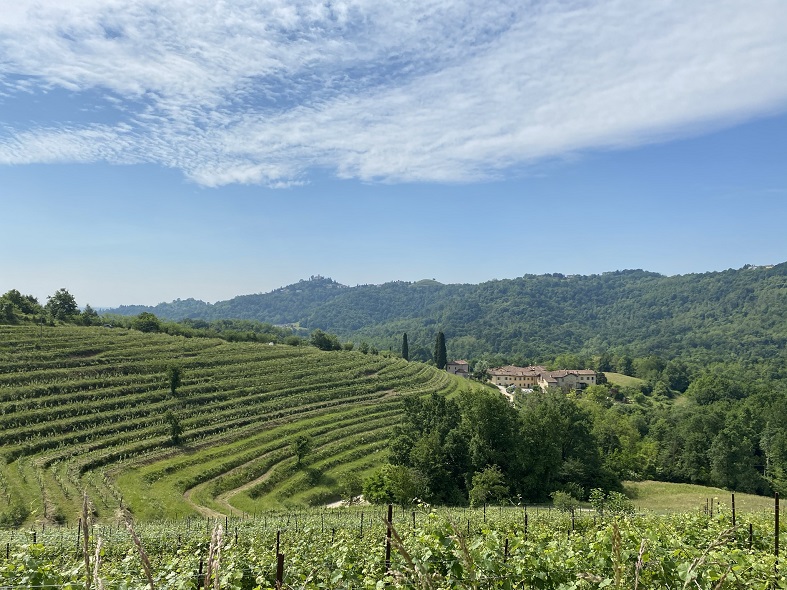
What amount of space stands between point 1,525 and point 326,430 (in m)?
29.9

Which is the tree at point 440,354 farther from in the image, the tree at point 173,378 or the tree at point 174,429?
the tree at point 174,429

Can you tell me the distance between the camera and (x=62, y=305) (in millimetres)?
83312

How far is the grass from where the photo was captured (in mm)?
35309

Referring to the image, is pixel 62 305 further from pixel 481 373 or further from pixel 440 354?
pixel 481 373

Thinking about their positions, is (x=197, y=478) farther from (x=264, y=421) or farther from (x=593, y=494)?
(x=593, y=494)

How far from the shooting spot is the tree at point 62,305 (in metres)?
81.6

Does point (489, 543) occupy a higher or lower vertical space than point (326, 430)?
higher

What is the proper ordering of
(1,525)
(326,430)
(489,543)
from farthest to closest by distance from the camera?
1. (326,430)
2. (1,525)
3. (489,543)

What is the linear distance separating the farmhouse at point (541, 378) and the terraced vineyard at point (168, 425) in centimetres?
6067

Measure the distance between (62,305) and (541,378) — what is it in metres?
113

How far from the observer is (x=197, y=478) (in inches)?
1528

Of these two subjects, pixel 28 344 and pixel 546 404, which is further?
pixel 28 344

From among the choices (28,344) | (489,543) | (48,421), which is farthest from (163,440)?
(489,543)

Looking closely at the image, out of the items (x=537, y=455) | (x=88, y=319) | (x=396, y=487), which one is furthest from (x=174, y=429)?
(x=88, y=319)
